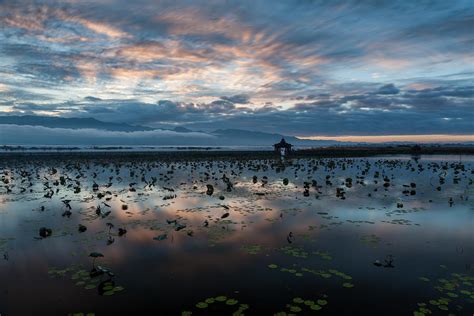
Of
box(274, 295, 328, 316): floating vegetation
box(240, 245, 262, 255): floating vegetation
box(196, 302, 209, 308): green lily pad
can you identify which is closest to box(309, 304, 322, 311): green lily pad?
box(274, 295, 328, 316): floating vegetation

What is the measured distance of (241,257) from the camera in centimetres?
995

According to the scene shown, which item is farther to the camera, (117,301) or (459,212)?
(459,212)

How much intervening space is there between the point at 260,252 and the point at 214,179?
19178mm

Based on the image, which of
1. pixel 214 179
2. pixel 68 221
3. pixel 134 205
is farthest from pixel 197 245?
pixel 214 179

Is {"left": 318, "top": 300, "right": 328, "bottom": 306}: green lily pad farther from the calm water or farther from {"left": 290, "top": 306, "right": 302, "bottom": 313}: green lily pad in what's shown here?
{"left": 290, "top": 306, "right": 302, "bottom": 313}: green lily pad

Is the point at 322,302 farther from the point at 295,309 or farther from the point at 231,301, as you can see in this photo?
the point at 231,301

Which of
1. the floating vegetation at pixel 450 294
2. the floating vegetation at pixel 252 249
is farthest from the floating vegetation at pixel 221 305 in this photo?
the floating vegetation at pixel 450 294

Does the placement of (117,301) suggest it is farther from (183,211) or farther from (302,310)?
(183,211)

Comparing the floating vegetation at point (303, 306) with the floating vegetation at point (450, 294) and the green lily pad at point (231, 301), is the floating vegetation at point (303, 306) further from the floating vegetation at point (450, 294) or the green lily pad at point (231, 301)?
the floating vegetation at point (450, 294)

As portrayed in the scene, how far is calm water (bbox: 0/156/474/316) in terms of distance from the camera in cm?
725

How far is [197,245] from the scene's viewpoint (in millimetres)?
11117

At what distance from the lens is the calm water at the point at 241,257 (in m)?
7.25

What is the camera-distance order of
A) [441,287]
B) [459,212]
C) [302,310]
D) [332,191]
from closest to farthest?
1. [302,310]
2. [441,287]
3. [459,212]
4. [332,191]

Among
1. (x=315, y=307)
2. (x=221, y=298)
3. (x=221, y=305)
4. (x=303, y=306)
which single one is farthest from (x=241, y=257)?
(x=315, y=307)
